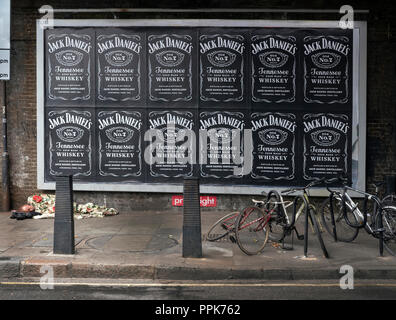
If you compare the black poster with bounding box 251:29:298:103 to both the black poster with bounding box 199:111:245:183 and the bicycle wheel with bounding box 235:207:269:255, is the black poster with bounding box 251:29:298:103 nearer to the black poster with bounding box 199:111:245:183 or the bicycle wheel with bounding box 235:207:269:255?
the black poster with bounding box 199:111:245:183

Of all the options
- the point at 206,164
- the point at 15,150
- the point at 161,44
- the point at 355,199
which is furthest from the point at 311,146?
the point at 15,150

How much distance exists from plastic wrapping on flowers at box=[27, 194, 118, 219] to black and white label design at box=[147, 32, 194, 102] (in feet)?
8.58

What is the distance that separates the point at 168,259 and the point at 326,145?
16.5 ft

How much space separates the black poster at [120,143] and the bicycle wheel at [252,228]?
3639mm

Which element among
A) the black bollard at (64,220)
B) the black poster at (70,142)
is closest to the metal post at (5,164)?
the black poster at (70,142)

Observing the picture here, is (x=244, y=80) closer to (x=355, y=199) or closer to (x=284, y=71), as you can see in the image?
(x=284, y=71)

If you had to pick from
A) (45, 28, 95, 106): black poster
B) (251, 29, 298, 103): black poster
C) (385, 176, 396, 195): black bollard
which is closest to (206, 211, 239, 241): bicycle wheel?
(251, 29, 298, 103): black poster

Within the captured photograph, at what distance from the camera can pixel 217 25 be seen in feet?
34.7

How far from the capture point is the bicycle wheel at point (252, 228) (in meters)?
7.39

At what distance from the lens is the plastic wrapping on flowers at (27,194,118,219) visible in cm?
1049

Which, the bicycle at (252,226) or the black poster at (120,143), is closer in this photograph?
the bicycle at (252,226)

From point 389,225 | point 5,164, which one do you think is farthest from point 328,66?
point 5,164

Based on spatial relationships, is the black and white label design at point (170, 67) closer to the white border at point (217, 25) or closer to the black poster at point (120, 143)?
the white border at point (217, 25)

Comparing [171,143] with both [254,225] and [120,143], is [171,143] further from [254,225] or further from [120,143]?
[254,225]
